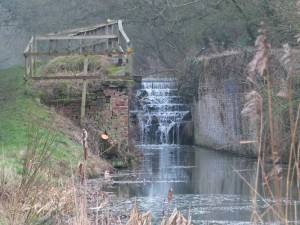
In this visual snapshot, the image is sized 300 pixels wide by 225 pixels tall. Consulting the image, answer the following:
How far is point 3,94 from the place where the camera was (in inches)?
907

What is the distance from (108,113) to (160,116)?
961 cm

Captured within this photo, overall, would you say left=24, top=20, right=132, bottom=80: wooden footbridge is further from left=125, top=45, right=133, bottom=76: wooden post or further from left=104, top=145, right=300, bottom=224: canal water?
left=104, top=145, right=300, bottom=224: canal water

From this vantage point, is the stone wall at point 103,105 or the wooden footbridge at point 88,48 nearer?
the wooden footbridge at point 88,48

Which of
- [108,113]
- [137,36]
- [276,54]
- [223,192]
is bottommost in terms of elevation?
[223,192]

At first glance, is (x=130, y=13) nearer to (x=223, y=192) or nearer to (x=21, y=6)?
(x=21, y=6)

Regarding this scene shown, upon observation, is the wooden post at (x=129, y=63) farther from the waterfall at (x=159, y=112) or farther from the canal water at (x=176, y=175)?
the waterfall at (x=159, y=112)

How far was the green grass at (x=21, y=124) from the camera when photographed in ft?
50.4

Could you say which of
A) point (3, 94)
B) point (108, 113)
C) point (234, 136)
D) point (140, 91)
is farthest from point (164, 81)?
point (108, 113)

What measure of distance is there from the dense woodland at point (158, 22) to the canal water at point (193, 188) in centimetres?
883

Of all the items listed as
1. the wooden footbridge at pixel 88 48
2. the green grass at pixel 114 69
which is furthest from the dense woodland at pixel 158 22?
the green grass at pixel 114 69

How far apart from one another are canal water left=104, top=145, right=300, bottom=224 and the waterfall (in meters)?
5.64

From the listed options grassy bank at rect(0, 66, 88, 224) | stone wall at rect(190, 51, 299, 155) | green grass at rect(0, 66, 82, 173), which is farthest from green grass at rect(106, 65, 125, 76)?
stone wall at rect(190, 51, 299, 155)

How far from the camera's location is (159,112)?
2911 centimetres

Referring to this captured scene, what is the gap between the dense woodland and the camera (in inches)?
1193
